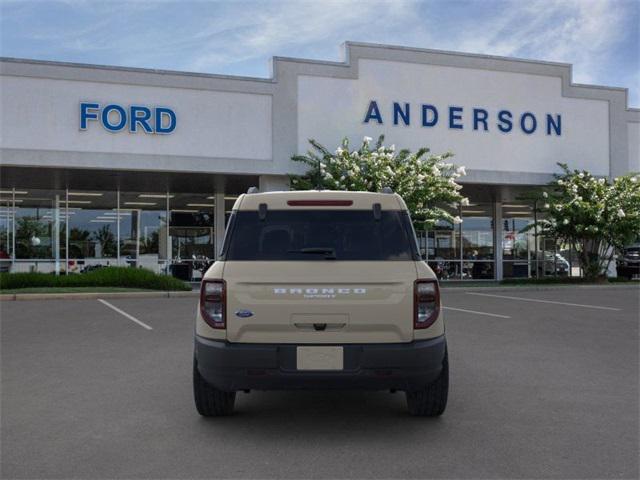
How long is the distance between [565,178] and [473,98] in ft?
15.3

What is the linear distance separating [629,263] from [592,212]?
6981 millimetres

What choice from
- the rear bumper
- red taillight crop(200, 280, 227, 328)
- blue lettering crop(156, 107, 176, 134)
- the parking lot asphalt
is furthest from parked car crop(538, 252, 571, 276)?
red taillight crop(200, 280, 227, 328)

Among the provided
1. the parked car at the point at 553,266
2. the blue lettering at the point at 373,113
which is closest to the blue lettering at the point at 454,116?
the blue lettering at the point at 373,113

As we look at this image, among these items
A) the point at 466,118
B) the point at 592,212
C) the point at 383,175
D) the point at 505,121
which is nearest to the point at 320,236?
the point at 383,175

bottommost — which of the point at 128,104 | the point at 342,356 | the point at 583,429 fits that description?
the point at 583,429

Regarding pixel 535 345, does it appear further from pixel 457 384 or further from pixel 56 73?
pixel 56 73

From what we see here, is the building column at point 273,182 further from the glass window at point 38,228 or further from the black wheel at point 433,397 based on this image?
the black wheel at point 433,397

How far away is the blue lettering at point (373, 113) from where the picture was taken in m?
22.4

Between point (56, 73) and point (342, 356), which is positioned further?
point (56, 73)

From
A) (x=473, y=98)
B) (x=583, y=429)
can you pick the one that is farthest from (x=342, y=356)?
(x=473, y=98)

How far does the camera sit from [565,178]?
79.7 ft

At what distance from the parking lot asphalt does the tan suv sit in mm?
507

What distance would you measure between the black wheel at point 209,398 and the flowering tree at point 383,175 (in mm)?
14909

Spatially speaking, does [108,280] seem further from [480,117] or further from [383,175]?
[480,117]
